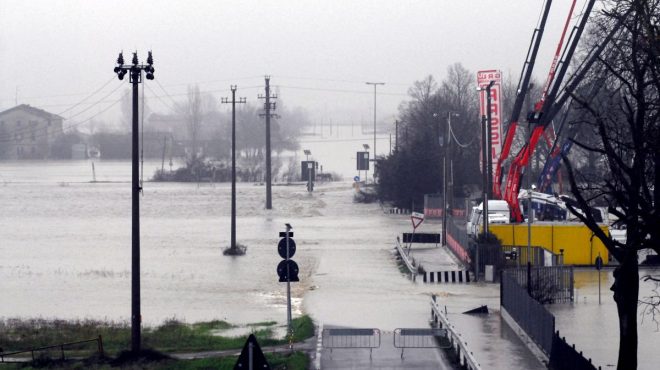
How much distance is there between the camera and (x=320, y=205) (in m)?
73.0

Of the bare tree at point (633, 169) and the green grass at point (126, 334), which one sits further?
the green grass at point (126, 334)

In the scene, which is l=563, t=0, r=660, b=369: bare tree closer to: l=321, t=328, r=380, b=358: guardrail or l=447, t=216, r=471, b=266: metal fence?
l=321, t=328, r=380, b=358: guardrail

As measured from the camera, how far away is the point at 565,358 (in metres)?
17.2

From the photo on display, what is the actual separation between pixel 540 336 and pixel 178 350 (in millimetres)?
6684

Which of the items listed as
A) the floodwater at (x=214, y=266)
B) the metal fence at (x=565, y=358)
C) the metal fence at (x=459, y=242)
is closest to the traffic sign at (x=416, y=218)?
the metal fence at (x=459, y=242)

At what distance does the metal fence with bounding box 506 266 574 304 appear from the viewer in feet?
89.4

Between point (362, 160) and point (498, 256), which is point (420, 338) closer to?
point (498, 256)

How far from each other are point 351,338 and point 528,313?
3.42 meters

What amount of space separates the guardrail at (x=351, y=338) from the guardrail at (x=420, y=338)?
0.45m

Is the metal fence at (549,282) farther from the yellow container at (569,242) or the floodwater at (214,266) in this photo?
the yellow container at (569,242)

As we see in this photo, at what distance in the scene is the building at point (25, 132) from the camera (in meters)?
157

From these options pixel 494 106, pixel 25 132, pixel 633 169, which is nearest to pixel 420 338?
pixel 633 169

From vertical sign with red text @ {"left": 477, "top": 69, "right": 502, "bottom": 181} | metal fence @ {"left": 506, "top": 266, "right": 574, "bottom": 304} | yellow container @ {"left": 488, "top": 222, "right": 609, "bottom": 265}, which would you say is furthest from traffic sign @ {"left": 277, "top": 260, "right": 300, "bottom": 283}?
vertical sign with red text @ {"left": 477, "top": 69, "right": 502, "bottom": 181}

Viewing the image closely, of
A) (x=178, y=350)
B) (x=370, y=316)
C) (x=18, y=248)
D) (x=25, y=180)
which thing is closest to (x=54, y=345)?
(x=178, y=350)
